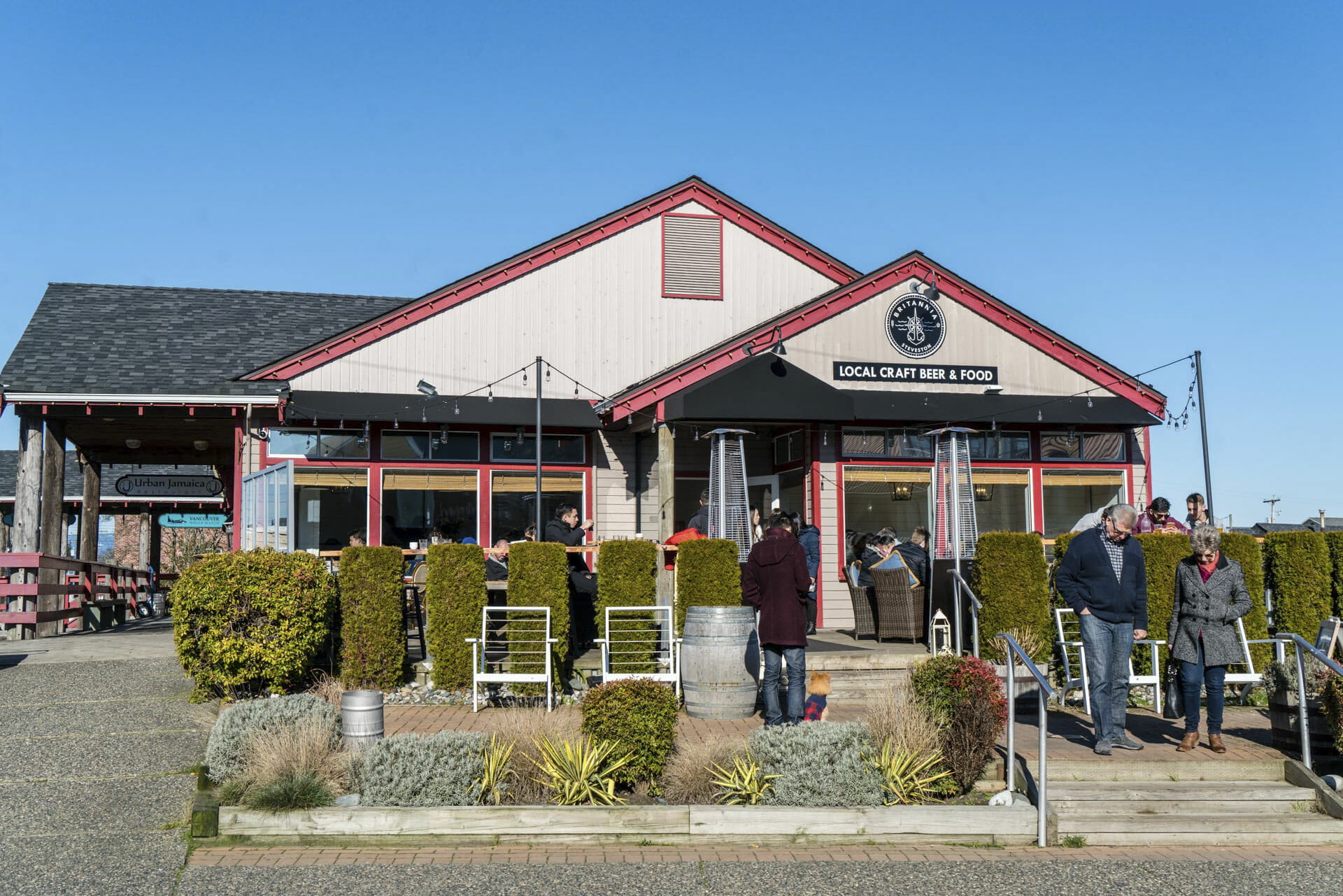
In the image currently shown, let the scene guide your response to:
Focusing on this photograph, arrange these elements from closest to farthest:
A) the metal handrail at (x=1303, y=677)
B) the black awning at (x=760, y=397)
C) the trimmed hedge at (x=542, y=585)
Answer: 1. the metal handrail at (x=1303, y=677)
2. the trimmed hedge at (x=542, y=585)
3. the black awning at (x=760, y=397)

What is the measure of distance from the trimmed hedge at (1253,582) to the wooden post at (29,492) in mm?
15995

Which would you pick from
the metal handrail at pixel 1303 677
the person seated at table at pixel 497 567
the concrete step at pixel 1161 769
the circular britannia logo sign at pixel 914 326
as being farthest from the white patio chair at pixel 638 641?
the circular britannia logo sign at pixel 914 326

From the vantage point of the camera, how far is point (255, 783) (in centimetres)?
710

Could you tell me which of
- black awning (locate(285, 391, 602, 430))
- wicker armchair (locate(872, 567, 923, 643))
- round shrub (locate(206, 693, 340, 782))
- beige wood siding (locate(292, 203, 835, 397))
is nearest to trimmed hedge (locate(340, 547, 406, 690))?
round shrub (locate(206, 693, 340, 782))

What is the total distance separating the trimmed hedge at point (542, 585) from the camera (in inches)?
418

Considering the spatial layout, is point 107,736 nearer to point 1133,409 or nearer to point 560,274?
point 560,274

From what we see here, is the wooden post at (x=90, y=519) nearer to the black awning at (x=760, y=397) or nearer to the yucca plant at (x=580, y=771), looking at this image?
the black awning at (x=760, y=397)

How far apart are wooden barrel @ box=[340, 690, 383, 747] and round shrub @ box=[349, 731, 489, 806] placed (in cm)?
50

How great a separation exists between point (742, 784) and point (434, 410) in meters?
9.61

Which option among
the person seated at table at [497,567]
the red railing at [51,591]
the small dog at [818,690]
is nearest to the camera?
the small dog at [818,690]

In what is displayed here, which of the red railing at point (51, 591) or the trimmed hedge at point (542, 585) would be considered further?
the red railing at point (51, 591)

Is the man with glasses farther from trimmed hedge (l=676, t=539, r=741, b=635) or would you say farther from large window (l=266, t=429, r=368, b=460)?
large window (l=266, t=429, r=368, b=460)

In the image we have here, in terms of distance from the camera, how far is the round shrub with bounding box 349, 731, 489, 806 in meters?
7.08

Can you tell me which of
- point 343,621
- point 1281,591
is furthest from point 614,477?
point 1281,591
